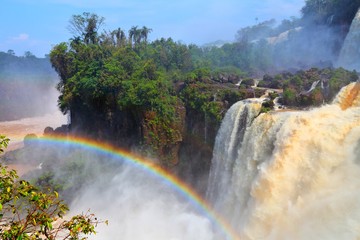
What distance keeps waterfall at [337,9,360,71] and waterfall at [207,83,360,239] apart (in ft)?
43.7

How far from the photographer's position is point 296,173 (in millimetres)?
13023

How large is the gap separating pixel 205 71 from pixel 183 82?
5.23ft

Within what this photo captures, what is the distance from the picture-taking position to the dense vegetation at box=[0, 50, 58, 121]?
58.8m

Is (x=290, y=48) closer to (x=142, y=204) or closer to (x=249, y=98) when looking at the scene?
(x=249, y=98)

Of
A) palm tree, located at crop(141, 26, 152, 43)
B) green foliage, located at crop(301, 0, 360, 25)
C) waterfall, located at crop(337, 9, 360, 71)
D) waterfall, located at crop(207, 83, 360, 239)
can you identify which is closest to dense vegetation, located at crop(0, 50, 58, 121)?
palm tree, located at crop(141, 26, 152, 43)

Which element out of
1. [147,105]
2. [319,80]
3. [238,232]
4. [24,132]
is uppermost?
[319,80]

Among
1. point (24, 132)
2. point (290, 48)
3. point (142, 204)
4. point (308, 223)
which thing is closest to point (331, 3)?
point (290, 48)

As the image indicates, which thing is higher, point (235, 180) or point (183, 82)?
point (183, 82)

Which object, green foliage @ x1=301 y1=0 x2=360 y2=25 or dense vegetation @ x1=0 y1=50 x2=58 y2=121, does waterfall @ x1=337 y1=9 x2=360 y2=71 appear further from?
dense vegetation @ x1=0 y1=50 x2=58 y2=121

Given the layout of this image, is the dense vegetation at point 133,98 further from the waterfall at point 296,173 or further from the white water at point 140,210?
the waterfall at point 296,173

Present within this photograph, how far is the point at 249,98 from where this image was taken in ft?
61.3

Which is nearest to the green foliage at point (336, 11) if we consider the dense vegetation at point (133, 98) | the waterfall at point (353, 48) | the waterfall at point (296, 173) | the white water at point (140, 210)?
the waterfall at point (353, 48)

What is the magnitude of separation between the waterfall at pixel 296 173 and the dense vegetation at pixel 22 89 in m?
48.2

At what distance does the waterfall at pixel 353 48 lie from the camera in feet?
86.4
